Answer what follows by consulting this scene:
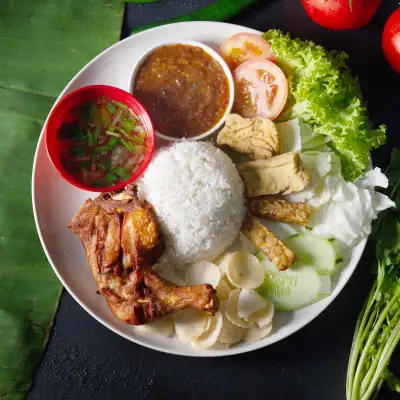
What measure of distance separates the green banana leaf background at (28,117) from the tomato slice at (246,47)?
0.37 metres

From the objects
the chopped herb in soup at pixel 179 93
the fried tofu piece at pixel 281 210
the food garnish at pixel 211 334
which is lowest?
the food garnish at pixel 211 334

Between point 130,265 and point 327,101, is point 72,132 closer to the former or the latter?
point 130,265

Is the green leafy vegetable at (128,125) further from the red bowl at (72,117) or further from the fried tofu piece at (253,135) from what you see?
the fried tofu piece at (253,135)

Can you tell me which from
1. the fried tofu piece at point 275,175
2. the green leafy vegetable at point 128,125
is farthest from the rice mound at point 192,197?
the green leafy vegetable at point 128,125

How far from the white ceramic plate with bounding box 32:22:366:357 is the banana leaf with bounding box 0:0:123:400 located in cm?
29

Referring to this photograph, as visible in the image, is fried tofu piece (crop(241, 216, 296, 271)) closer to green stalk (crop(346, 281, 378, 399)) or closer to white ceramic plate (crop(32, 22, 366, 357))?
white ceramic plate (crop(32, 22, 366, 357))

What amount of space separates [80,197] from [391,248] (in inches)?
80.2

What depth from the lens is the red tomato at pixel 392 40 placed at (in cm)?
359

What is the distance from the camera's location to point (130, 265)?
3.10 m

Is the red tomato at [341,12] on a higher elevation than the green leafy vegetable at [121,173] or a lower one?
higher

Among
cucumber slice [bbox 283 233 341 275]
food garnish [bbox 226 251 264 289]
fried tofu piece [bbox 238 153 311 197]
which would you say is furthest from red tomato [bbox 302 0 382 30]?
food garnish [bbox 226 251 264 289]

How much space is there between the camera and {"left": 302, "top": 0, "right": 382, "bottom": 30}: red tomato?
350cm

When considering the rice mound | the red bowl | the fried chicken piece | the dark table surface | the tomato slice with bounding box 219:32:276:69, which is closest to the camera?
the fried chicken piece

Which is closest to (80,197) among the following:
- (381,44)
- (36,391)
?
(36,391)
